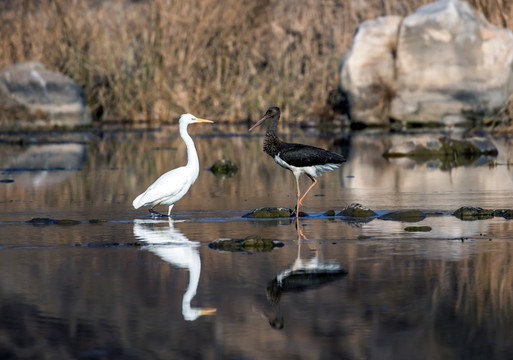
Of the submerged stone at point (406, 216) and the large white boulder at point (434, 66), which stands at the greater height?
the large white boulder at point (434, 66)

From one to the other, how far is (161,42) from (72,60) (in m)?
2.79

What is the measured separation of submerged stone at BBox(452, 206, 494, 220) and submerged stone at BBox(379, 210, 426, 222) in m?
0.35

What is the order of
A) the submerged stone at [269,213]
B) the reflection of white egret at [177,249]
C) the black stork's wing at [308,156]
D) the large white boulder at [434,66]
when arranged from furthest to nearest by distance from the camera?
the large white boulder at [434,66] → the black stork's wing at [308,156] → the submerged stone at [269,213] → the reflection of white egret at [177,249]

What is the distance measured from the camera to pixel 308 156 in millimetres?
10586

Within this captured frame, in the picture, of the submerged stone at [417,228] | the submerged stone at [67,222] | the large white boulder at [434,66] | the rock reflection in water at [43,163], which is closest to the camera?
the submerged stone at [417,228]

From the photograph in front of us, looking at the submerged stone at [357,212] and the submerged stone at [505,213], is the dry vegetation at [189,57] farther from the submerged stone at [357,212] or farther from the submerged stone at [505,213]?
the submerged stone at [505,213]

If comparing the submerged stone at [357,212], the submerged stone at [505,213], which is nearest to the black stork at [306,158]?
the submerged stone at [357,212]

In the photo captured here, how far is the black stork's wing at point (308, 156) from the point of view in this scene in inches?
415

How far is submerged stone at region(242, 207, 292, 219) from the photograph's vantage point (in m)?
9.91

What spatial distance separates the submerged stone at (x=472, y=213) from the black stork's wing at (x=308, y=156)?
1.47 m

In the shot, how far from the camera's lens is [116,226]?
31.0ft

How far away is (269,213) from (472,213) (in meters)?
1.96

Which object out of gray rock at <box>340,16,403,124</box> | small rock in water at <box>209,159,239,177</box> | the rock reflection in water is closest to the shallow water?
the rock reflection in water

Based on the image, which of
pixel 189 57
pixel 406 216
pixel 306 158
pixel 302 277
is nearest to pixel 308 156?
pixel 306 158
